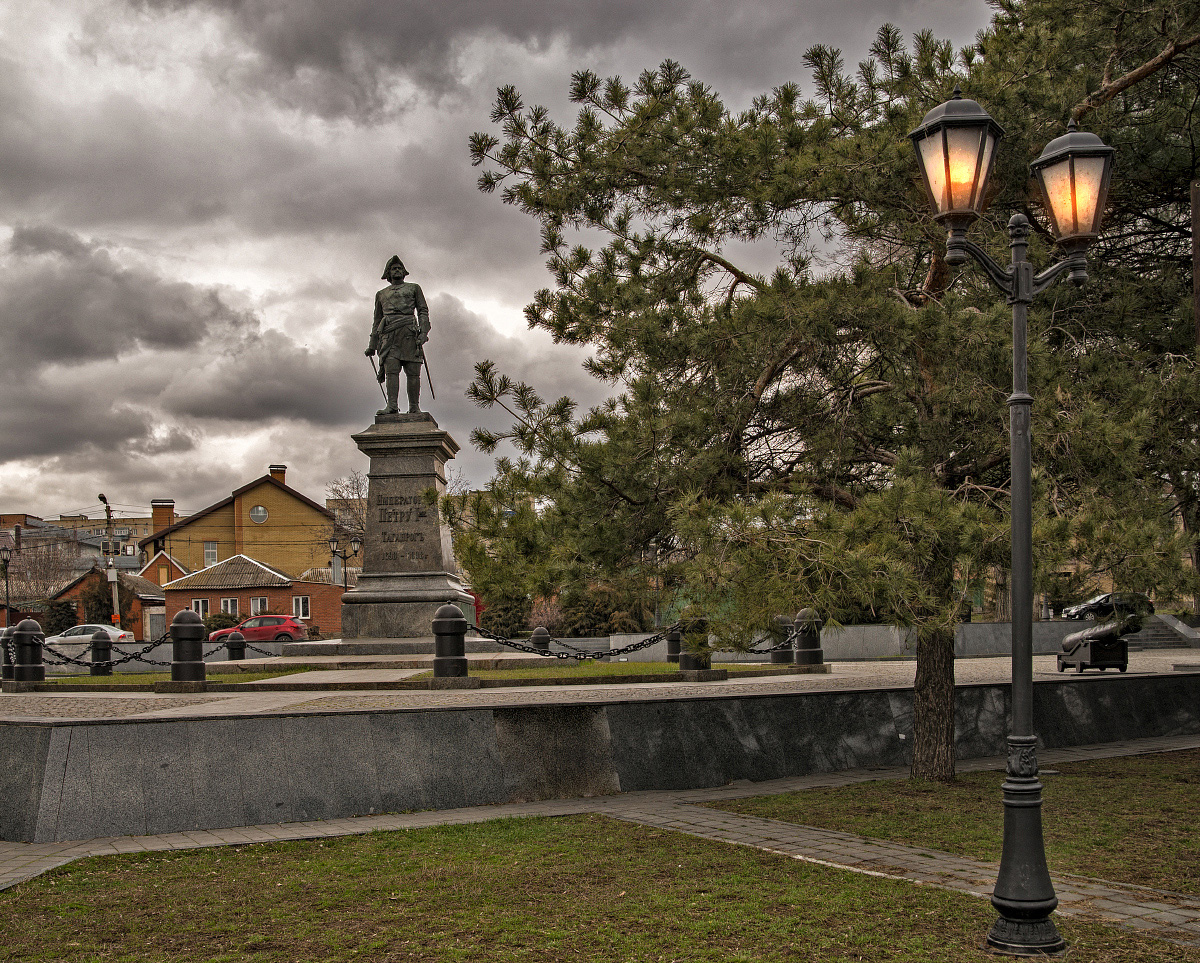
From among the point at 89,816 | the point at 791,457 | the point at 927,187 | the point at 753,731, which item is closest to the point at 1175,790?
the point at 753,731

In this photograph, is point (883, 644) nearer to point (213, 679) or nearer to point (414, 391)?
point (414, 391)

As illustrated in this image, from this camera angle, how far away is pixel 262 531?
68625 mm

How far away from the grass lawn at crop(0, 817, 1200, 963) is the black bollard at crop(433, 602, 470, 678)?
499 cm

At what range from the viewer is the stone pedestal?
17.2 m

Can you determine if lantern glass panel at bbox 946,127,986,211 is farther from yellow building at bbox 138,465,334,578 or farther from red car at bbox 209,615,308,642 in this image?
yellow building at bbox 138,465,334,578

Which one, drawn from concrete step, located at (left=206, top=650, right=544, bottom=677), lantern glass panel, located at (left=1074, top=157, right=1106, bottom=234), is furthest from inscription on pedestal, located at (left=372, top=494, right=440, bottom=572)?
lantern glass panel, located at (left=1074, top=157, right=1106, bottom=234)

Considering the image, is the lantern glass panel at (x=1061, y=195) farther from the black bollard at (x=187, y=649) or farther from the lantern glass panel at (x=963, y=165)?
the black bollard at (x=187, y=649)

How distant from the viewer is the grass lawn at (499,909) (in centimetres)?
471

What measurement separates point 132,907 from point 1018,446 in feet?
16.4

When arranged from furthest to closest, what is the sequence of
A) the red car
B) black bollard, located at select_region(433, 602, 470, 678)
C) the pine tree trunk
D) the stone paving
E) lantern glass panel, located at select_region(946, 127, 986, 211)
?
1. the red car
2. black bollard, located at select_region(433, 602, 470, 678)
3. the pine tree trunk
4. the stone paving
5. lantern glass panel, located at select_region(946, 127, 986, 211)

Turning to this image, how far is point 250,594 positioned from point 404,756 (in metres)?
47.6

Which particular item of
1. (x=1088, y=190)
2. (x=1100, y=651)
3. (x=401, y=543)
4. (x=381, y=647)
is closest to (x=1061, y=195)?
(x=1088, y=190)

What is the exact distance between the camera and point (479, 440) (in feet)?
28.6

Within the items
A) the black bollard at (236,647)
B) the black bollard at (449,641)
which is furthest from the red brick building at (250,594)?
the black bollard at (449,641)
